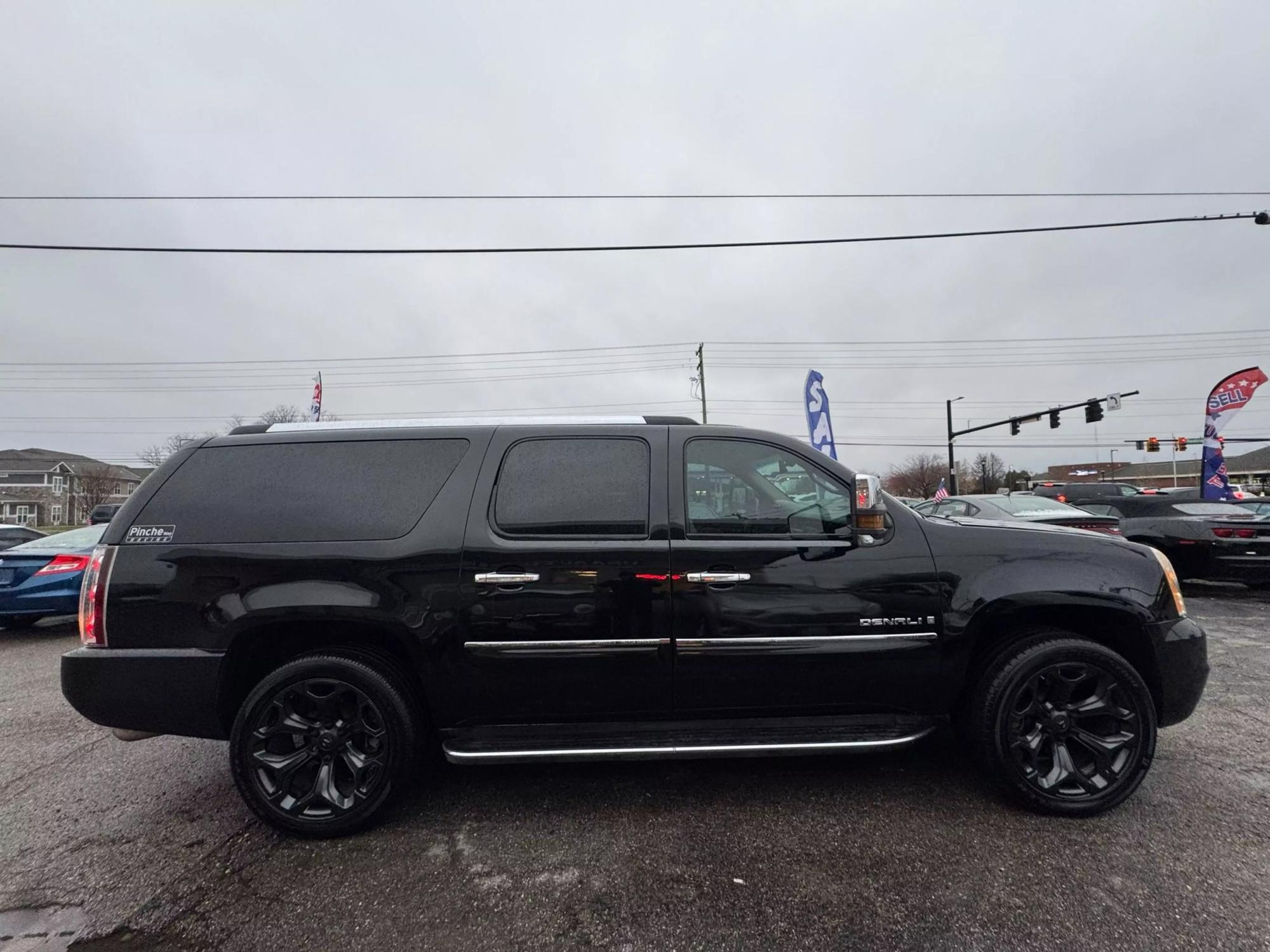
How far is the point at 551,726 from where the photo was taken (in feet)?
9.41

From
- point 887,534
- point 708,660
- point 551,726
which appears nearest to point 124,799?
point 551,726

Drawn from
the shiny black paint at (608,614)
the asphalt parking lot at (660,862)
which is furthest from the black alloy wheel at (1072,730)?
the shiny black paint at (608,614)

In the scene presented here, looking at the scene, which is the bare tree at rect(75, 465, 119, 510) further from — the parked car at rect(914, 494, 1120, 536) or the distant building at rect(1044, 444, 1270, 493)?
the distant building at rect(1044, 444, 1270, 493)

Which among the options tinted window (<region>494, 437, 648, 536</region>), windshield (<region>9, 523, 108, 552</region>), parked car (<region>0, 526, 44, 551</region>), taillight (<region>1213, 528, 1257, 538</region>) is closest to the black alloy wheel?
tinted window (<region>494, 437, 648, 536</region>)

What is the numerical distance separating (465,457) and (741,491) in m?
1.35

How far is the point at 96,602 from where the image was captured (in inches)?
109

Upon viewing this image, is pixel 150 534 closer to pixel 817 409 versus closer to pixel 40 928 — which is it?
pixel 40 928

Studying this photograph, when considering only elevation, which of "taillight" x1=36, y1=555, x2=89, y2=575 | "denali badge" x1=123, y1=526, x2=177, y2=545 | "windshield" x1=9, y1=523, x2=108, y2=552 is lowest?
"taillight" x1=36, y1=555, x2=89, y2=575

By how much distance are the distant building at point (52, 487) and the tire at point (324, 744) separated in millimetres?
61333

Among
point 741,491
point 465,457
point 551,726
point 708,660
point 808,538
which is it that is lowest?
point 551,726

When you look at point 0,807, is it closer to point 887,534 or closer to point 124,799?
point 124,799

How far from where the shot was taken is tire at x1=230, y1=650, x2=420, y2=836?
272cm

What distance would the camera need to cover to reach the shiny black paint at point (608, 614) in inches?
108

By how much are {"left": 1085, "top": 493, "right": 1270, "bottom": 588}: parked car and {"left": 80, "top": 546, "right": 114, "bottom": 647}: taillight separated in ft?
34.4
